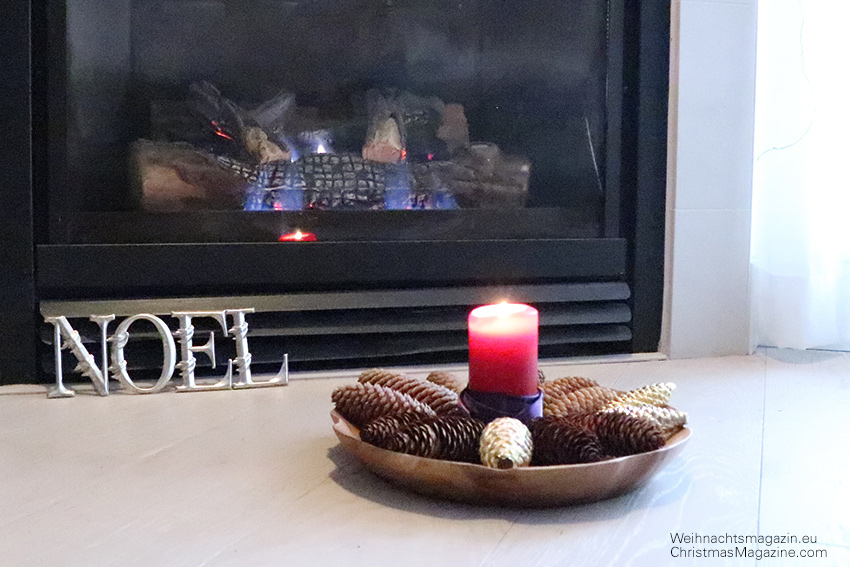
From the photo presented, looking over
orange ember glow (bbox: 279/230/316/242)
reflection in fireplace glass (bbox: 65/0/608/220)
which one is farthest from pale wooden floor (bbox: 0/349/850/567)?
reflection in fireplace glass (bbox: 65/0/608/220)

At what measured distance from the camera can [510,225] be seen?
162 cm

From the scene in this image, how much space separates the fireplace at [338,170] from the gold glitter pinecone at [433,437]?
0.66 m

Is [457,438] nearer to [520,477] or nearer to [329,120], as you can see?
[520,477]

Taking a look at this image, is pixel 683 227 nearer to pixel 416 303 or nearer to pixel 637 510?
pixel 416 303

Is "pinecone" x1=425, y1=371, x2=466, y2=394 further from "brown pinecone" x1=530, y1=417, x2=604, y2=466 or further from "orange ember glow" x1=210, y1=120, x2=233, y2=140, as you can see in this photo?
"orange ember glow" x1=210, y1=120, x2=233, y2=140

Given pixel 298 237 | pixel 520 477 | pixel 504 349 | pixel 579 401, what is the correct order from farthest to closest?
pixel 298 237, pixel 579 401, pixel 504 349, pixel 520 477

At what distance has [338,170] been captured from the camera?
160 cm

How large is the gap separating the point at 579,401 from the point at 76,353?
765 mm

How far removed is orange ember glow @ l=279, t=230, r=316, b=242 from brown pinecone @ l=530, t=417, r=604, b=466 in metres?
0.75

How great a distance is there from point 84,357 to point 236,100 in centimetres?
49

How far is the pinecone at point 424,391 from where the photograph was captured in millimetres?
993

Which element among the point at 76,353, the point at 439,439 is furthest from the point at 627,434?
the point at 76,353

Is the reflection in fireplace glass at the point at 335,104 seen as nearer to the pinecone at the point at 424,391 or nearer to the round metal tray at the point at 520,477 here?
the pinecone at the point at 424,391

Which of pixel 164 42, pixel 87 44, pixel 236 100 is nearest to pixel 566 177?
pixel 236 100
